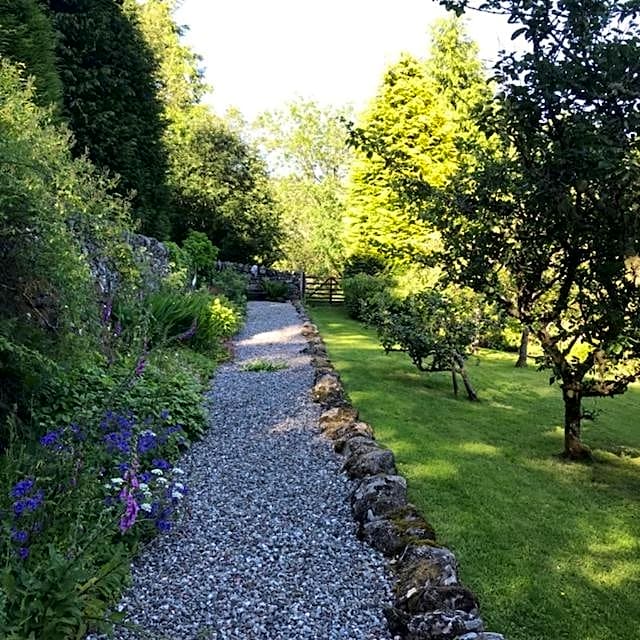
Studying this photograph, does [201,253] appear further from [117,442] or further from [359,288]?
[117,442]

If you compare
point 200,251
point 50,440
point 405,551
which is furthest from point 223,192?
point 405,551

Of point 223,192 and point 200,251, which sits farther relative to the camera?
point 223,192

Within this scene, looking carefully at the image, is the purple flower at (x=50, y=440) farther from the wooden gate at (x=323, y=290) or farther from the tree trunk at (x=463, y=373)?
the wooden gate at (x=323, y=290)

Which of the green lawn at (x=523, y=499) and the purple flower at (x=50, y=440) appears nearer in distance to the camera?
the green lawn at (x=523, y=499)

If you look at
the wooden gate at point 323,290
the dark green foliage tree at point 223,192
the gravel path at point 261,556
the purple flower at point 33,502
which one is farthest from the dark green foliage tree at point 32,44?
the wooden gate at point 323,290

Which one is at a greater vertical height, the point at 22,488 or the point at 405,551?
the point at 22,488

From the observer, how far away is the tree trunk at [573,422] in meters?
5.23

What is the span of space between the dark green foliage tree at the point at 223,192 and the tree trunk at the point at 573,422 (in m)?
16.5

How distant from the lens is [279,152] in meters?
32.2

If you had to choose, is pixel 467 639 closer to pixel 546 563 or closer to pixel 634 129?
pixel 546 563

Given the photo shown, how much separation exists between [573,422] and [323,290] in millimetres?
17834

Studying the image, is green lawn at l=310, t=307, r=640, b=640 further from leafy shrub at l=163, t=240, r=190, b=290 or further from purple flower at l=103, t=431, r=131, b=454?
leafy shrub at l=163, t=240, r=190, b=290

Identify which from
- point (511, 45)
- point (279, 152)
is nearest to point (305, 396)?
point (511, 45)

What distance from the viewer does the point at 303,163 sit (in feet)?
104
